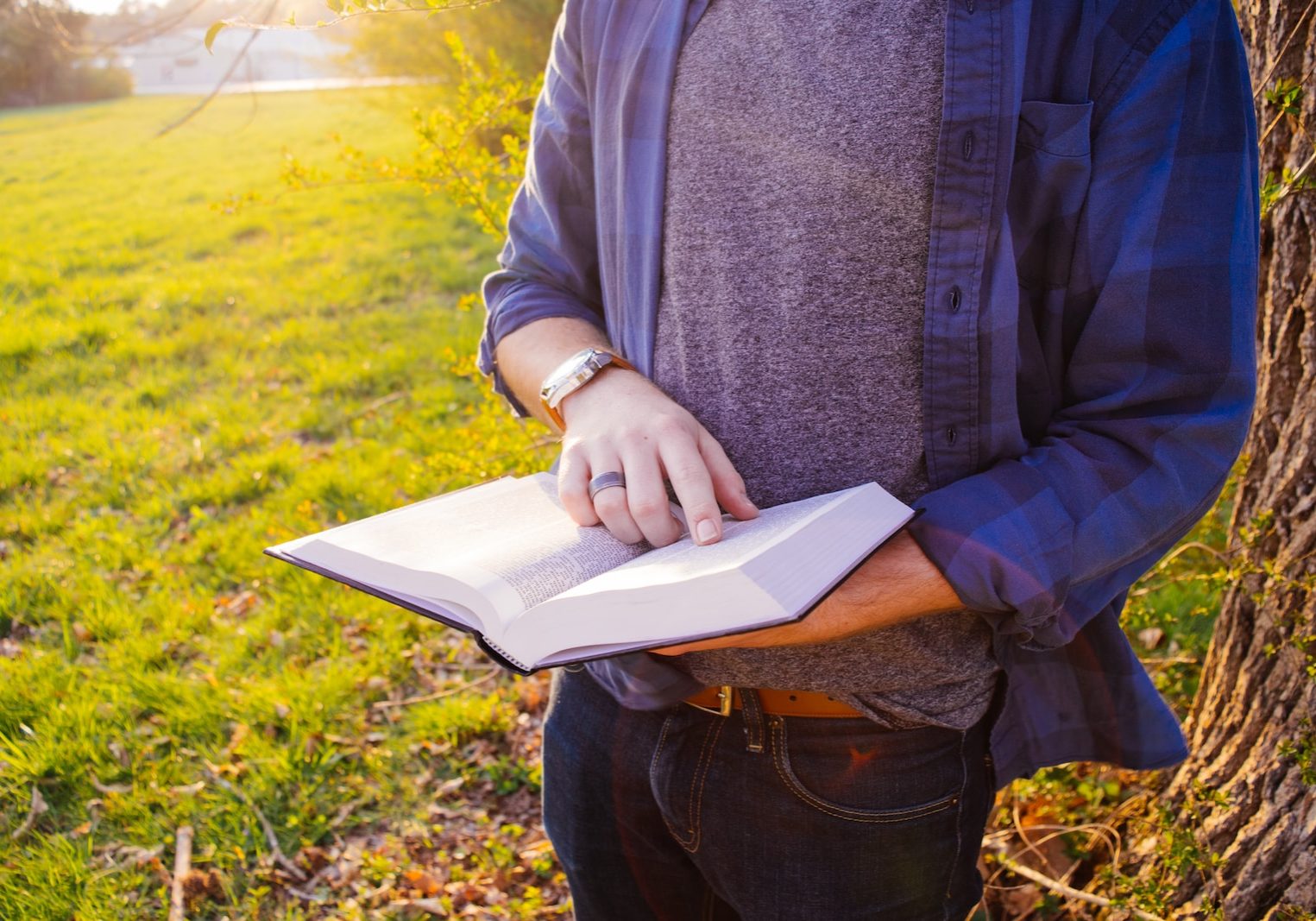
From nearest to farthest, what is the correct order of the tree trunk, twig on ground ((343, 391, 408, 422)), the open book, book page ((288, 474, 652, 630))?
the open book < book page ((288, 474, 652, 630)) < the tree trunk < twig on ground ((343, 391, 408, 422))

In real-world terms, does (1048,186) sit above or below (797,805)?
above

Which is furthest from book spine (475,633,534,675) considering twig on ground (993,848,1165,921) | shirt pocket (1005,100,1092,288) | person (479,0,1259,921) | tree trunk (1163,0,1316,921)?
twig on ground (993,848,1165,921)

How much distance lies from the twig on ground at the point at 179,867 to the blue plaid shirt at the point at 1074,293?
184 centimetres

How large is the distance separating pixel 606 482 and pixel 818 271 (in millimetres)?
397

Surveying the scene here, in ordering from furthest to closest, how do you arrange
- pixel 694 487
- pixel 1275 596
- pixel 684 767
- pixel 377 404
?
pixel 377 404 → pixel 1275 596 → pixel 684 767 → pixel 694 487

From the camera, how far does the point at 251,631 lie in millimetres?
3336

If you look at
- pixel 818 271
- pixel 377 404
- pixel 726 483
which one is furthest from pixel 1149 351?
pixel 377 404

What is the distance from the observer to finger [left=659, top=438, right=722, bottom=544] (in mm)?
938

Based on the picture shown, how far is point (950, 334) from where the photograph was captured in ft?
3.54

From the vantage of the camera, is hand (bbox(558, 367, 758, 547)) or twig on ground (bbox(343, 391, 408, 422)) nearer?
hand (bbox(558, 367, 758, 547))

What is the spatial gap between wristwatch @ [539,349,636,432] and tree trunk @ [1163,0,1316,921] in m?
1.28

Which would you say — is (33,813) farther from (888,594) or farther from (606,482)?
(888,594)

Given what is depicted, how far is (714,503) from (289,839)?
7.31 feet

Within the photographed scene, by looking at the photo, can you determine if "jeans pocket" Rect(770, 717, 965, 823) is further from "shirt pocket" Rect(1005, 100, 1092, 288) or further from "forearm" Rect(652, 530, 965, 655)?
"shirt pocket" Rect(1005, 100, 1092, 288)
